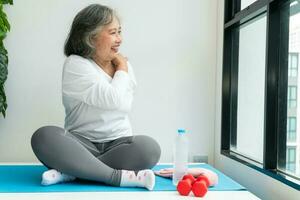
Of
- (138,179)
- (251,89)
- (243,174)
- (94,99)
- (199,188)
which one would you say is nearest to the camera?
(199,188)

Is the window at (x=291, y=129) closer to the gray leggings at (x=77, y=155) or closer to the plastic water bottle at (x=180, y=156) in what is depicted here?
the plastic water bottle at (x=180, y=156)

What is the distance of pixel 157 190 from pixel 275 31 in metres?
1.04

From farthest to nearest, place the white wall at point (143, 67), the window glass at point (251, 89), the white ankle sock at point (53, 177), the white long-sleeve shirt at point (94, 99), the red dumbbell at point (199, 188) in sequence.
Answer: the white wall at point (143, 67) → the window glass at point (251, 89) → the white long-sleeve shirt at point (94, 99) → the white ankle sock at point (53, 177) → the red dumbbell at point (199, 188)

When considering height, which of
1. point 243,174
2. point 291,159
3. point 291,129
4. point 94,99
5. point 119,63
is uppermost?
point 119,63

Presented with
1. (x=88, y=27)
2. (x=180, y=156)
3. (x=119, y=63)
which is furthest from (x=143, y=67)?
(x=180, y=156)

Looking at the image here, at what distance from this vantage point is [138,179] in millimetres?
1908

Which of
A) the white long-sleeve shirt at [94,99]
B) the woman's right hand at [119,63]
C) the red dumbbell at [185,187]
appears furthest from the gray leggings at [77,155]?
the woman's right hand at [119,63]

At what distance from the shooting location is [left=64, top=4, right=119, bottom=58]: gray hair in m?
2.19

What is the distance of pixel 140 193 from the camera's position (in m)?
1.82

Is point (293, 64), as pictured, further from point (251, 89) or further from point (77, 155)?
point (77, 155)

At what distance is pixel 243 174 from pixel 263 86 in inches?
21.7

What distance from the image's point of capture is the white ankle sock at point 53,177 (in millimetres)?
1906

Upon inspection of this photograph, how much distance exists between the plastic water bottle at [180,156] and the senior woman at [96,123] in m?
0.15

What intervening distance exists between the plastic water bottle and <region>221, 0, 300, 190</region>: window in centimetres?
45
